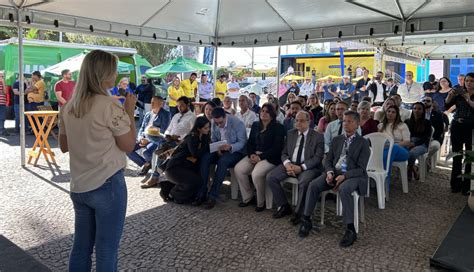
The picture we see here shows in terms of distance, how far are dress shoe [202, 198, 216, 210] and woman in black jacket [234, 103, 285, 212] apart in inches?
13.4

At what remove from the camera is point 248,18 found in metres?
→ 7.89

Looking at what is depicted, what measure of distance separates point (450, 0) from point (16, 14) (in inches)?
263

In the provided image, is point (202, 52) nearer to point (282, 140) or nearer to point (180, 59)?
point (180, 59)

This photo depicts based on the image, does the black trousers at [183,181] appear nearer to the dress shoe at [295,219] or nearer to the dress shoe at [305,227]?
the dress shoe at [295,219]

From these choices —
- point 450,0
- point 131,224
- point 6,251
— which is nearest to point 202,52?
point 450,0

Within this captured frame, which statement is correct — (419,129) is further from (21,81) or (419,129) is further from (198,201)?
(21,81)

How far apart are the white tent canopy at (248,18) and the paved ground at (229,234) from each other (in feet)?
9.03

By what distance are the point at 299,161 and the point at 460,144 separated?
2596 millimetres

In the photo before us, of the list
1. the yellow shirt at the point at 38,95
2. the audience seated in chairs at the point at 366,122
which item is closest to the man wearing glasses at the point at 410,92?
the audience seated in chairs at the point at 366,122

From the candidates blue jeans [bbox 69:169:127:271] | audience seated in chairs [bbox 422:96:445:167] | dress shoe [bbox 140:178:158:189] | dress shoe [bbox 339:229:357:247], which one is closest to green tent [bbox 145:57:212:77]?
dress shoe [bbox 140:178:158:189]

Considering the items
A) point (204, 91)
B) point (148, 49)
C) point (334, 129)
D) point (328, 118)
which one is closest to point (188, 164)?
point (334, 129)

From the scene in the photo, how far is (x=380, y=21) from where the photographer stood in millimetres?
6973

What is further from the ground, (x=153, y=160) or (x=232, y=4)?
(x=232, y=4)

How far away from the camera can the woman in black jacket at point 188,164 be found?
199 inches
